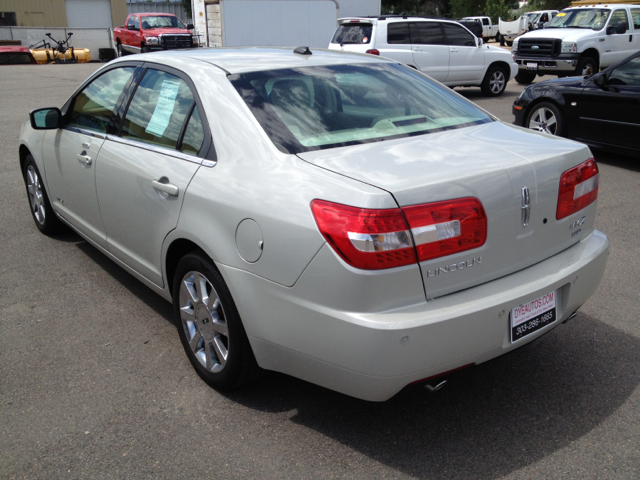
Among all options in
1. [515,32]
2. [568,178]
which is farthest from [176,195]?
[515,32]

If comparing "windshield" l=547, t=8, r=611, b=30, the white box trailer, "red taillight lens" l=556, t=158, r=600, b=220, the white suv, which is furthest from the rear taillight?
the white box trailer

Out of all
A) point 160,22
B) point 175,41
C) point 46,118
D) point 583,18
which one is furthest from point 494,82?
point 160,22

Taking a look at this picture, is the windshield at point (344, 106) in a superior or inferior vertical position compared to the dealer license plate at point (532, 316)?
superior

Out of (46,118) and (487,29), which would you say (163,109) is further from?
(487,29)

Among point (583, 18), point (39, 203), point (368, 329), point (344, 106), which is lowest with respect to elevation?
point (39, 203)

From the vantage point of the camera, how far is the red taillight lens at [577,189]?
9.41 feet

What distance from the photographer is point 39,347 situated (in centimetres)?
365

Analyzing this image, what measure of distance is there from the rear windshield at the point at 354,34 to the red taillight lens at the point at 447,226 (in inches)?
483

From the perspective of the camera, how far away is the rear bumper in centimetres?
236

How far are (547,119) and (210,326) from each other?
23.2ft

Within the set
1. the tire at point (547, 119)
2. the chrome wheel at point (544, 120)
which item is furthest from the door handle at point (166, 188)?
the chrome wheel at point (544, 120)

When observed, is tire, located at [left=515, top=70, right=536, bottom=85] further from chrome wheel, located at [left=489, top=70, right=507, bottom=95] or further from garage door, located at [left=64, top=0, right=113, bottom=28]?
garage door, located at [left=64, top=0, right=113, bottom=28]

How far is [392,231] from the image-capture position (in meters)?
2.35

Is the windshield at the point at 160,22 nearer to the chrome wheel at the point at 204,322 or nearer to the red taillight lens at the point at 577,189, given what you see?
the chrome wheel at the point at 204,322
